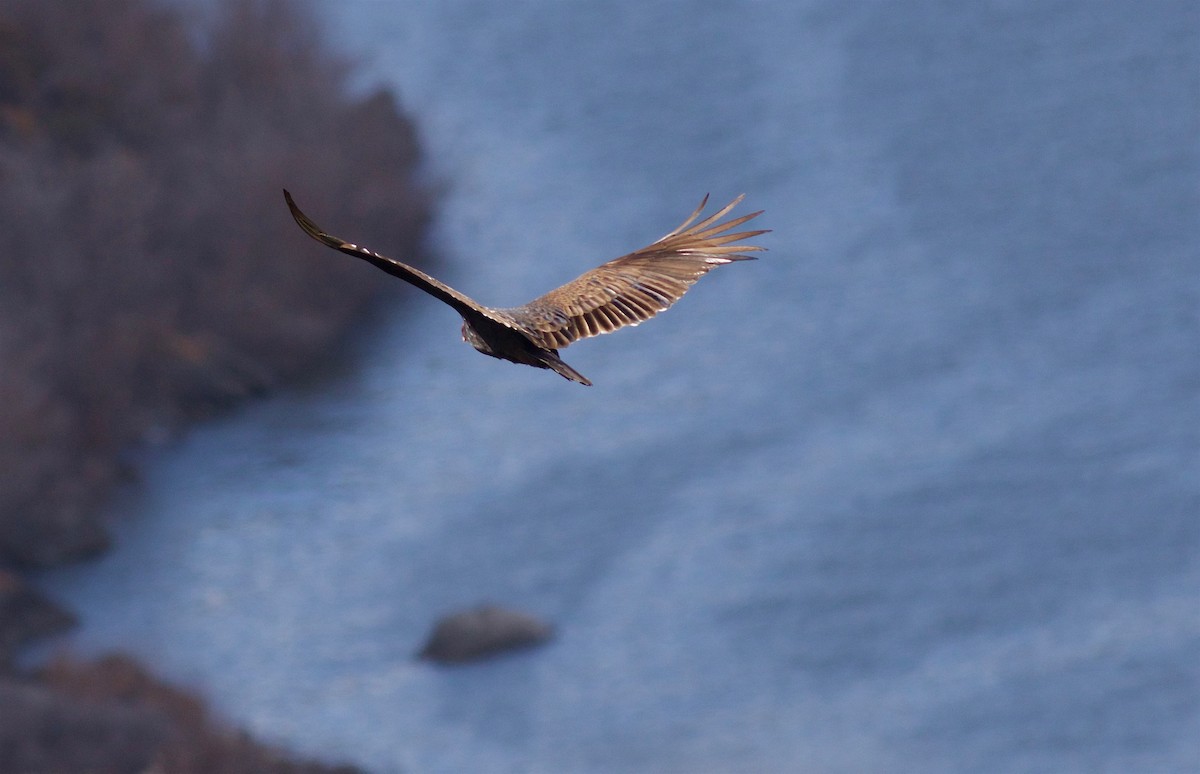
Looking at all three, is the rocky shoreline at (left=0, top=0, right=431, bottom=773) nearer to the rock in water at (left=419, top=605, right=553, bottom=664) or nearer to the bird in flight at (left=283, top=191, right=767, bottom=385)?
the rock in water at (left=419, top=605, right=553, bottom=664)

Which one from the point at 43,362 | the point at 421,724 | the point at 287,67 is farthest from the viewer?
the point at 287,67

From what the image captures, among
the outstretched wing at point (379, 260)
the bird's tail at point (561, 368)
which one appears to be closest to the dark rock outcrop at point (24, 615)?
the bird's tail at point (561, 368)

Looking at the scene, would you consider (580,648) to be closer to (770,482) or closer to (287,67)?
(770,482)

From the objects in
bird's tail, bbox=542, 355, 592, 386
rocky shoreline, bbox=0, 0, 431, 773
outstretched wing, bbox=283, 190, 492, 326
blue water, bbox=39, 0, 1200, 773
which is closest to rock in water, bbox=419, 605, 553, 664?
blue water, bbox=39, 0, 1200, 773

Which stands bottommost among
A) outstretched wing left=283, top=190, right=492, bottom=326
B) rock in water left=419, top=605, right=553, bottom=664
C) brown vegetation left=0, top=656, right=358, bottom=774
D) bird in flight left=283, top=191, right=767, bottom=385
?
outstretched wing left=283, top=190, right=492, bottom=326

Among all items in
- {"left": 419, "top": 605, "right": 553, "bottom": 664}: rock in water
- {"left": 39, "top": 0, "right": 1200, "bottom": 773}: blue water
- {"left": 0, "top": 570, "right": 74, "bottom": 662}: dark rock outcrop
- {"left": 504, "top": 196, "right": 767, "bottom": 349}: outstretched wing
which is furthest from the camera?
{"left": 419, "top": 605, "right": 553, "bottom": 664}: rock in water

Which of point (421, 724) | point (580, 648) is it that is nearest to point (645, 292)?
point (421, 724)

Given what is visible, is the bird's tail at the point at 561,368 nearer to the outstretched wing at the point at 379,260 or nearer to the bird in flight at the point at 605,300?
the bird in flight at the point at 605,300
